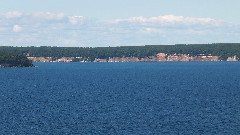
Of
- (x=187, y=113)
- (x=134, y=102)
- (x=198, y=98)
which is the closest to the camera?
(x=187, y=113)

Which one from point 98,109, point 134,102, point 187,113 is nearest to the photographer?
point 187,113

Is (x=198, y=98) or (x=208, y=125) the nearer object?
(x=208, y=125)

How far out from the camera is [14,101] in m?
92.8

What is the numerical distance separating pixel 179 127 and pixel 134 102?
1121 inches

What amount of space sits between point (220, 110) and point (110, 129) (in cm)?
2205

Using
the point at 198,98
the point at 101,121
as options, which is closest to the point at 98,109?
the point at 101,121

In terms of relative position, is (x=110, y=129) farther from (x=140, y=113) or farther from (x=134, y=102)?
(x=134, y=102)

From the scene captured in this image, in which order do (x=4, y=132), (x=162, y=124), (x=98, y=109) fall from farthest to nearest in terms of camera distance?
(x=98, y=109) → (x=162, y=124) → (x=4, y=132)

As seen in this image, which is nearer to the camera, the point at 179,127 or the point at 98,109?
the point at 179,127

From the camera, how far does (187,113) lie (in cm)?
7319

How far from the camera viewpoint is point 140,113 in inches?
2908

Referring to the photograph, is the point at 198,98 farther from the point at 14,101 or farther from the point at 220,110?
the point at 14,101

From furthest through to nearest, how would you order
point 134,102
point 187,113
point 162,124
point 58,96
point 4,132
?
point 58,96 → point 134,102 → point 187,113 → point 162,124 → point 4,132

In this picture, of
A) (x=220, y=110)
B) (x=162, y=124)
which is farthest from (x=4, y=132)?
(x=220, y=110)
